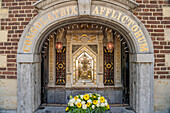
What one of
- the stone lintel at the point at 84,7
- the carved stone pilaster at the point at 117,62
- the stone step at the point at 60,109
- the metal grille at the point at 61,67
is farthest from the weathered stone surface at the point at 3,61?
the carved stone pilaster at the point at 117,62

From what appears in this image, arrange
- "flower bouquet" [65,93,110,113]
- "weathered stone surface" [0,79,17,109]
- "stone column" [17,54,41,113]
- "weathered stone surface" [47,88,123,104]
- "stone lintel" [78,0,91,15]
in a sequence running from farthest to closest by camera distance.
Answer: "weathered stone surface" [47,88,123,104]
"weathered stone surface" [0,79,17,109]
"stone column" [17,54,41,113]
"stone lintel" [78,0,91,15]
"flower bouquet" [65,93,110,113]

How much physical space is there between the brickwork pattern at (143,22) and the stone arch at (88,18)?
0.23m

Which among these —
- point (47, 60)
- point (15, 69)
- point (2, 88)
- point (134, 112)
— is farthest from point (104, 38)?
point (2, 88)

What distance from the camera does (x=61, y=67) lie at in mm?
5965

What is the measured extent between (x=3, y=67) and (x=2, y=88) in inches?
25.1

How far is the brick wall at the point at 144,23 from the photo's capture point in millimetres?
4168

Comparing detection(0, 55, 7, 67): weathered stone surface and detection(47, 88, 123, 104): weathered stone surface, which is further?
detection(47, 88, 123, 104): weathered stone surface

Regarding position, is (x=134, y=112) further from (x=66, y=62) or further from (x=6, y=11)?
(x=6, y=11)

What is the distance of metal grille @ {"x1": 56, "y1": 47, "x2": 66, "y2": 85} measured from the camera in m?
5.96

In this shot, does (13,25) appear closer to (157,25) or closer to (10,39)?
(10,39)

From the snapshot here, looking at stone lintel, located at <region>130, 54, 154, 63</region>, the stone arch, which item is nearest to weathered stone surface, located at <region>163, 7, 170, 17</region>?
the stone arch

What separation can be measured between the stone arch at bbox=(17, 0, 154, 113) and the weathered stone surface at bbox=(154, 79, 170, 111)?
0.22 meters

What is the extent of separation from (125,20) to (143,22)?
586 millimetres

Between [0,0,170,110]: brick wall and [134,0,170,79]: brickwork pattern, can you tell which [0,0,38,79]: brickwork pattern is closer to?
[0,0,170,110]: brick wall
